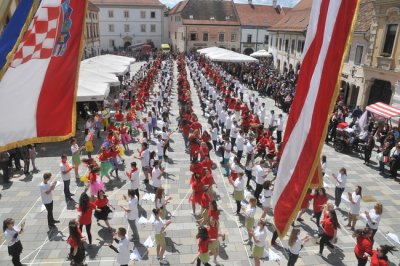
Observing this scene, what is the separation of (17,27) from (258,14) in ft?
192

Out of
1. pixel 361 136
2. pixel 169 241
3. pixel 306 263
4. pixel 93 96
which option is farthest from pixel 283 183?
pixel 93 96

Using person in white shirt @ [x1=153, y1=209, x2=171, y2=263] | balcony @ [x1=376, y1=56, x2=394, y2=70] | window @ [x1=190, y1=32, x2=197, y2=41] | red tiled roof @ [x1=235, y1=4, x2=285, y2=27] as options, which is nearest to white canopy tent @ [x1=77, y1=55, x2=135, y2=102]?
person in white shirt @ [x1=153, y1=209, x2=171, y2=263]

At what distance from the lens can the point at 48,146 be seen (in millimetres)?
15336

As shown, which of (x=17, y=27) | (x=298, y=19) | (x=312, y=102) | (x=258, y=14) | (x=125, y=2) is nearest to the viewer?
(x=17, y=27)

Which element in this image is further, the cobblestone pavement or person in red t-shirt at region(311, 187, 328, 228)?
person in red t-shirt at region(311, 187, 328, 228)

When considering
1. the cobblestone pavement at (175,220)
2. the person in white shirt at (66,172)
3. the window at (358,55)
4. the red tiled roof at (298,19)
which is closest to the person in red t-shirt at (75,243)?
the cobblestone pavement at (175,220)

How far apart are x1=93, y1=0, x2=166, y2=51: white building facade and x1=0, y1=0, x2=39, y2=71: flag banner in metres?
64.7

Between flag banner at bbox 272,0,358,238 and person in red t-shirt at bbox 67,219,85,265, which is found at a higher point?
flag banner at bbox 272,0,358,238

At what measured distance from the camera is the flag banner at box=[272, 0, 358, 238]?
12.1 feet

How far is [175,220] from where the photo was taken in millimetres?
9531

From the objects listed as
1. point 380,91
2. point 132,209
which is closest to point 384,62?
point 380,91

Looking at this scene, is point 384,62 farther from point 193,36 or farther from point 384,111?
point 193,36

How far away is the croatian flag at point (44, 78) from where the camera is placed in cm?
400

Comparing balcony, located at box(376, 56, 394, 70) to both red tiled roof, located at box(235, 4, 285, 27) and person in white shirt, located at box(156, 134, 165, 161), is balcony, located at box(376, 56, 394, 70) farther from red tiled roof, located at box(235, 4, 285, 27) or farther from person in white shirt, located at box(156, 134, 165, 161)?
red tiled roof, located at box(235, 4, 285, 27)
